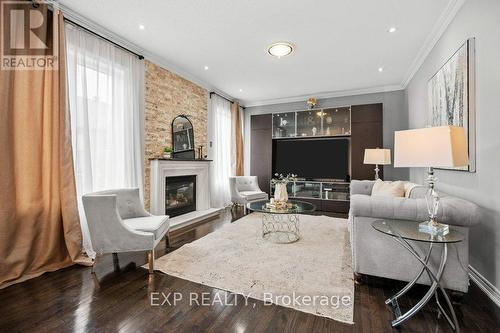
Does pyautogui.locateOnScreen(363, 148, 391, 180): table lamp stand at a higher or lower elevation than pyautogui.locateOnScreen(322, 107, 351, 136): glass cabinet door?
lower

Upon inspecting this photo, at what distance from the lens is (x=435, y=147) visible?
1.67 m

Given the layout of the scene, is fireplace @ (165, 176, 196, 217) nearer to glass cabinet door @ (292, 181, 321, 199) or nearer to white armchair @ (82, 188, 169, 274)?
white armchair @ (82, 188, 169, 274)

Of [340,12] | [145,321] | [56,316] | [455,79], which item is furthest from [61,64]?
[455,79]

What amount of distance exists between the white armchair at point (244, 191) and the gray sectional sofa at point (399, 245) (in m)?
3.19

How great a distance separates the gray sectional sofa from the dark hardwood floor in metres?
0.20

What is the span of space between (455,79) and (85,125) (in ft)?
14.8

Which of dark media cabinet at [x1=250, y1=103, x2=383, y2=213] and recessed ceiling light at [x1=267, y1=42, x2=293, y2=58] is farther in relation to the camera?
dark media cabinet at [x1=250, y1=103, x2=383, y2=213]

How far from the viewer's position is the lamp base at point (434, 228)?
5.51 feet

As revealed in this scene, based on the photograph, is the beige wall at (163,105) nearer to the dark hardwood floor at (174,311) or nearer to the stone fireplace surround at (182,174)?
the stone fireplace surround at (182,174)

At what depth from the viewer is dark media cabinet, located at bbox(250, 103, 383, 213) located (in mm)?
5398

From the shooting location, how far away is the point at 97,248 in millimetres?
2350

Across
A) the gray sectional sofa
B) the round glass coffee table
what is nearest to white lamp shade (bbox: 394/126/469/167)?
the gray sectional sofa

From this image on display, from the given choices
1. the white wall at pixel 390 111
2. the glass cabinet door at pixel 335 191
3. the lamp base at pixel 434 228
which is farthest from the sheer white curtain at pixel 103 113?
the white wall at pixel 390 111

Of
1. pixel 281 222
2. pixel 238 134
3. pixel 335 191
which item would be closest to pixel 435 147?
pixel 281 222
